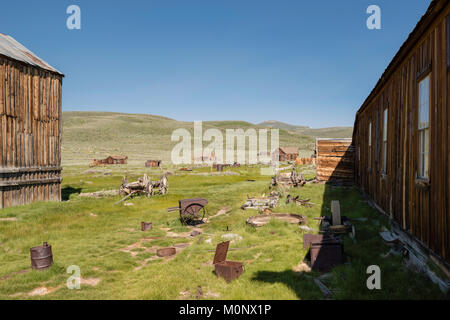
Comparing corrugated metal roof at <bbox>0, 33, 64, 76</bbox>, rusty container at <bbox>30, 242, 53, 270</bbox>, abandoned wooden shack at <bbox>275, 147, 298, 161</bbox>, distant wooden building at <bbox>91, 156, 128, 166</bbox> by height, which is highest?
corrugated metal roof at <bbox>0, 33, 64, 76</bbox>

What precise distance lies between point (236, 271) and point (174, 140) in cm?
9858

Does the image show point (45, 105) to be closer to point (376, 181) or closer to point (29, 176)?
point (29, 176)

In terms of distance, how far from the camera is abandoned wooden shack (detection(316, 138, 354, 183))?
20875mm

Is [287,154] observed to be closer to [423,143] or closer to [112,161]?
[112,161]

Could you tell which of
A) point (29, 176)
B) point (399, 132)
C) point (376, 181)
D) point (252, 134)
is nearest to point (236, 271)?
point (399, 132)

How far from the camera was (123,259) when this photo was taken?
8484 millimetres

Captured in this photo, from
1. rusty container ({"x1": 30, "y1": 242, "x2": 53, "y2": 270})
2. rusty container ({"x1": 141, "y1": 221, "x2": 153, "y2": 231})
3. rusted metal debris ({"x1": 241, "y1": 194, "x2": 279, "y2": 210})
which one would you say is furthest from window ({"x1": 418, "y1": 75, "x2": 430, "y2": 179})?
rusty container ({"x1": 141, "y1": 221, "x2": 153, "y2": 231})

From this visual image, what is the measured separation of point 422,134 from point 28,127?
1678cm

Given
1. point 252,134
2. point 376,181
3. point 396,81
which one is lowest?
point 376,181

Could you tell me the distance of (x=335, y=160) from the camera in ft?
70.0

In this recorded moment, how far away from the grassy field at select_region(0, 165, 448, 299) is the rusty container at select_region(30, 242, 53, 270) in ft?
0.75

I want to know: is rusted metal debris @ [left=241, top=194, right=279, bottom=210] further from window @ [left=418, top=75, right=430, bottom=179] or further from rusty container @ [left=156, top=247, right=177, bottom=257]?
window @ [left=418, top=75, right=430, bottom=179]

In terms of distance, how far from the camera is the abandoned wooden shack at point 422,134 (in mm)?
5066

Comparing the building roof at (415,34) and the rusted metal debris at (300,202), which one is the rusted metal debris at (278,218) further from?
the building roof at (415,34)
